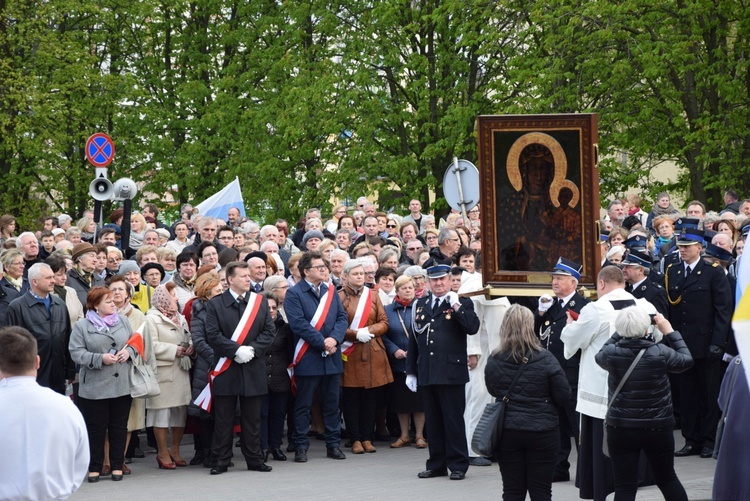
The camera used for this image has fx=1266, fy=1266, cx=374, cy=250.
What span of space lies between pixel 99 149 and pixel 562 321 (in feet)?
33.1

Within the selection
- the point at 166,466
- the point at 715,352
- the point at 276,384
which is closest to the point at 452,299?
the point at 276,384

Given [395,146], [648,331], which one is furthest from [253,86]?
[648,331]

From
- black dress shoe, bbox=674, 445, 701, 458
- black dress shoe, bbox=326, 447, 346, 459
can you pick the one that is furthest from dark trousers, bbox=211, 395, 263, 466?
black dress shoe, bbox=674, 445, 701, 458

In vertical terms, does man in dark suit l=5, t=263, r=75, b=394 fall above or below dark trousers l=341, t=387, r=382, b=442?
above

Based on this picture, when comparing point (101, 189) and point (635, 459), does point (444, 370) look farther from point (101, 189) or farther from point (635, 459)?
A: point (101, 189)

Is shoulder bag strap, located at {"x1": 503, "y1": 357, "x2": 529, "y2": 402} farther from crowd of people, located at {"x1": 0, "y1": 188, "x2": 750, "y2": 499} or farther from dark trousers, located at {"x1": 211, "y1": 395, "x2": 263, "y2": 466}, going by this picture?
dark trousers, located at {"x1": 211, "y1": 395, "x2": 263, "y2": 466}

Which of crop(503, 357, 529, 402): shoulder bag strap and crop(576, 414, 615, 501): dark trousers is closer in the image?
crop(503, 357, 529, 402): shoulder bag strap

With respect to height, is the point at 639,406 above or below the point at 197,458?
above

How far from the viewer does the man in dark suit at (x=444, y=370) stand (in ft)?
39.8

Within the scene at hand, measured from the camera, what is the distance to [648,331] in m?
9.22

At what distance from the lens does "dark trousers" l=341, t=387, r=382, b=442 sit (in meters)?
13.9

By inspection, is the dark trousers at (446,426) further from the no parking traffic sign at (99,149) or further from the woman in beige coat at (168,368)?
the no parking traffic sign at (99,149)

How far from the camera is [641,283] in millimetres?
12953

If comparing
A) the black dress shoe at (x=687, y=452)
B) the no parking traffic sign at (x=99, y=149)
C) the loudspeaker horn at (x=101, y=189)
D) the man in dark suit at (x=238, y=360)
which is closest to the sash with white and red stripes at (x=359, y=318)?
the man in dark suit at (x=238, y=360)
